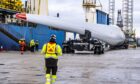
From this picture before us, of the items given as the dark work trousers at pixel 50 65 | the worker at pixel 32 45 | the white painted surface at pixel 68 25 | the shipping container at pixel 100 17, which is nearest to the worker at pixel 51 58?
the dark work trousers at pixel 50 65

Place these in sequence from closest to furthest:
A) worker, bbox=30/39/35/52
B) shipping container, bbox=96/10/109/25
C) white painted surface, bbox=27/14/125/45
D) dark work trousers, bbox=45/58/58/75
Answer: dark work trousers, bbox=45/58/58/75 < worker, bbox=30/39/35/52 < white painted surface, bbox=27/14/125/45 < shipping container, bbox=96/10/109/25

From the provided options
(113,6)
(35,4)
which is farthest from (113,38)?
(113,6)

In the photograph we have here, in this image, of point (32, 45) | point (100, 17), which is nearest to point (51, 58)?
point (32, 45)

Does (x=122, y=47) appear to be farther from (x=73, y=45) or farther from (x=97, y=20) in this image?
(x=73, y=45)

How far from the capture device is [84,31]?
49.8m

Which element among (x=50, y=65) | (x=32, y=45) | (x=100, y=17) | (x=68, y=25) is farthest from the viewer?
(x=100, y=17)

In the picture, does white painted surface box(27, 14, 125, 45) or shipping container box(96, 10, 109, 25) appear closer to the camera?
white painted surface box(27, 14, 125, 45)

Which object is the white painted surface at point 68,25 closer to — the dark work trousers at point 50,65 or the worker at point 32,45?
the worker at point 32,45

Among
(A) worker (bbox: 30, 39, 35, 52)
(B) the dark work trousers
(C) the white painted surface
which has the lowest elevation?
(A) worker (bbox: 30, 39, 35, 52)

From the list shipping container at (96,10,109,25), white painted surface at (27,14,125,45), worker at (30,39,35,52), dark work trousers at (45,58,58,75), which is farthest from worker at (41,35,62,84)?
shipping container at (96,10,109,25)

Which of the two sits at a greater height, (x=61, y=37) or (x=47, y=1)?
(x=47, y=1)

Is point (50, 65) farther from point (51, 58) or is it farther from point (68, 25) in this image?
point (68, 25)

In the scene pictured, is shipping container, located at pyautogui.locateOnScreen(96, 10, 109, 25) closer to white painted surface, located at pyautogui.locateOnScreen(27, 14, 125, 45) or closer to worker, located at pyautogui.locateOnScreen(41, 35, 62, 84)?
white painted surface, located at pyautogui.locateOnScreen(27, 14, 125, 45)

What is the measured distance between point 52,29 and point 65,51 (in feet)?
24.8
